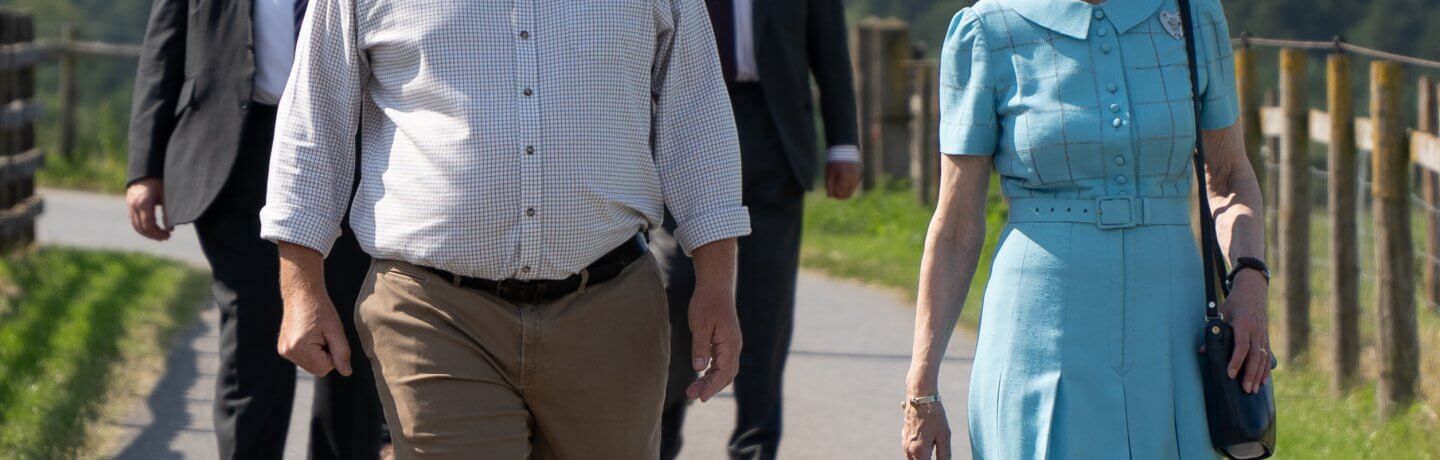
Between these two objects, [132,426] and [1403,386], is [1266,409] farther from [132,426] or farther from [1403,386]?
[132,426]

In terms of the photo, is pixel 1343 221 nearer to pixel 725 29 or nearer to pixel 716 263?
pixel 725 29

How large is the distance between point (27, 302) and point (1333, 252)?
6096 millimetres

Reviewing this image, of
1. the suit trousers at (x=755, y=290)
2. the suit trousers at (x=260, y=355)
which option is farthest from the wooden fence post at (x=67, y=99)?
the suit trousers at (x=260, y=355)

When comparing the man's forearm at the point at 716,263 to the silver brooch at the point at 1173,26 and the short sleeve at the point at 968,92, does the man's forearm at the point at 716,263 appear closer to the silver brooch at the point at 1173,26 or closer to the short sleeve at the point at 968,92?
the short sleeve at the point at 968,92

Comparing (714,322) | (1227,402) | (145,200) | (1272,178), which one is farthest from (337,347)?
(1272,178)

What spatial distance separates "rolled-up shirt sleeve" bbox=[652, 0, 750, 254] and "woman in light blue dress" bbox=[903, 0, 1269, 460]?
0.43 m

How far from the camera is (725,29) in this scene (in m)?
5.47

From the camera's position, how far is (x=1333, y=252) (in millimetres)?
6953

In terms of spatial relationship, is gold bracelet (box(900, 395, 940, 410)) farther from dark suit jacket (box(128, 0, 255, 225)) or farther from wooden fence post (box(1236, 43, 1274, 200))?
wooden fence post (box(1236, 43, 1274, 200))

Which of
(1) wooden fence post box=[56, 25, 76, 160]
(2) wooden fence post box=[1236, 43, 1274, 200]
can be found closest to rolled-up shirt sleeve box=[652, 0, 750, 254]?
(2) wooden fence post box=[1236, 43, 1274, 200]

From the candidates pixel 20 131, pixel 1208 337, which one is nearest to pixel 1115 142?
pixel 1208 337

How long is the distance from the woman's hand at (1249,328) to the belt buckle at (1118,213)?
0.22 meters

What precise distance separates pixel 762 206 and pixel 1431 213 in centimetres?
414

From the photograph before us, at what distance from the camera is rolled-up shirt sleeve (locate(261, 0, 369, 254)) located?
335cm
